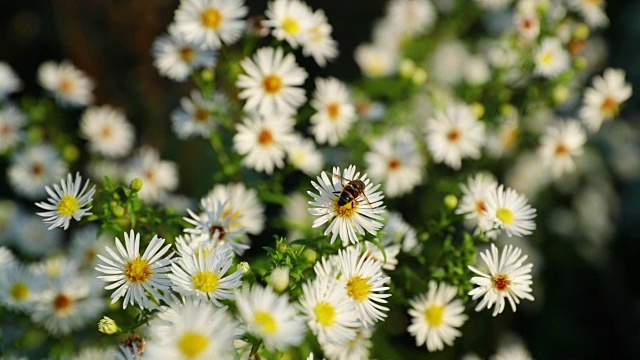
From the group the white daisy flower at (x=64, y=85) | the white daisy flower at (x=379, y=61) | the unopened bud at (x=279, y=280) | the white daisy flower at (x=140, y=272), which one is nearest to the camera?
the unopened bud at (x=279, y=280)

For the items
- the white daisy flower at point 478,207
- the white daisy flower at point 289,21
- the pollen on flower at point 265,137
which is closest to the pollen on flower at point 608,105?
the white daisy flower at point 478,207

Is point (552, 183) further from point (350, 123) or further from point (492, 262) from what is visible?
point (492, 262)

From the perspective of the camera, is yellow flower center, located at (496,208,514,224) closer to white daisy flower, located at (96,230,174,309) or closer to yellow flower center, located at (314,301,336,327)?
yellow flower center, located at (314,301,336,327)

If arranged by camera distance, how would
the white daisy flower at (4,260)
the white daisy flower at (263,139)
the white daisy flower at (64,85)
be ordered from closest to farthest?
the white daisy flower at (4,260) → the white daisy flower at (263,139) → the white daisy flower at (64,85)

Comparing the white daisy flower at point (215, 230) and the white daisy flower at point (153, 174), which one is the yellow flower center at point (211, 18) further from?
the white daisy flower at point (153, 174)

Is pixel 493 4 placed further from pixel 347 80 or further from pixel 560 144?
pixel 347 80

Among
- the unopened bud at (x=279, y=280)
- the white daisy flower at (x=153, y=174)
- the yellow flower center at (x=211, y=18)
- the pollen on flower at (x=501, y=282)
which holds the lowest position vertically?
the unopened bud at (x=279, y=280)
